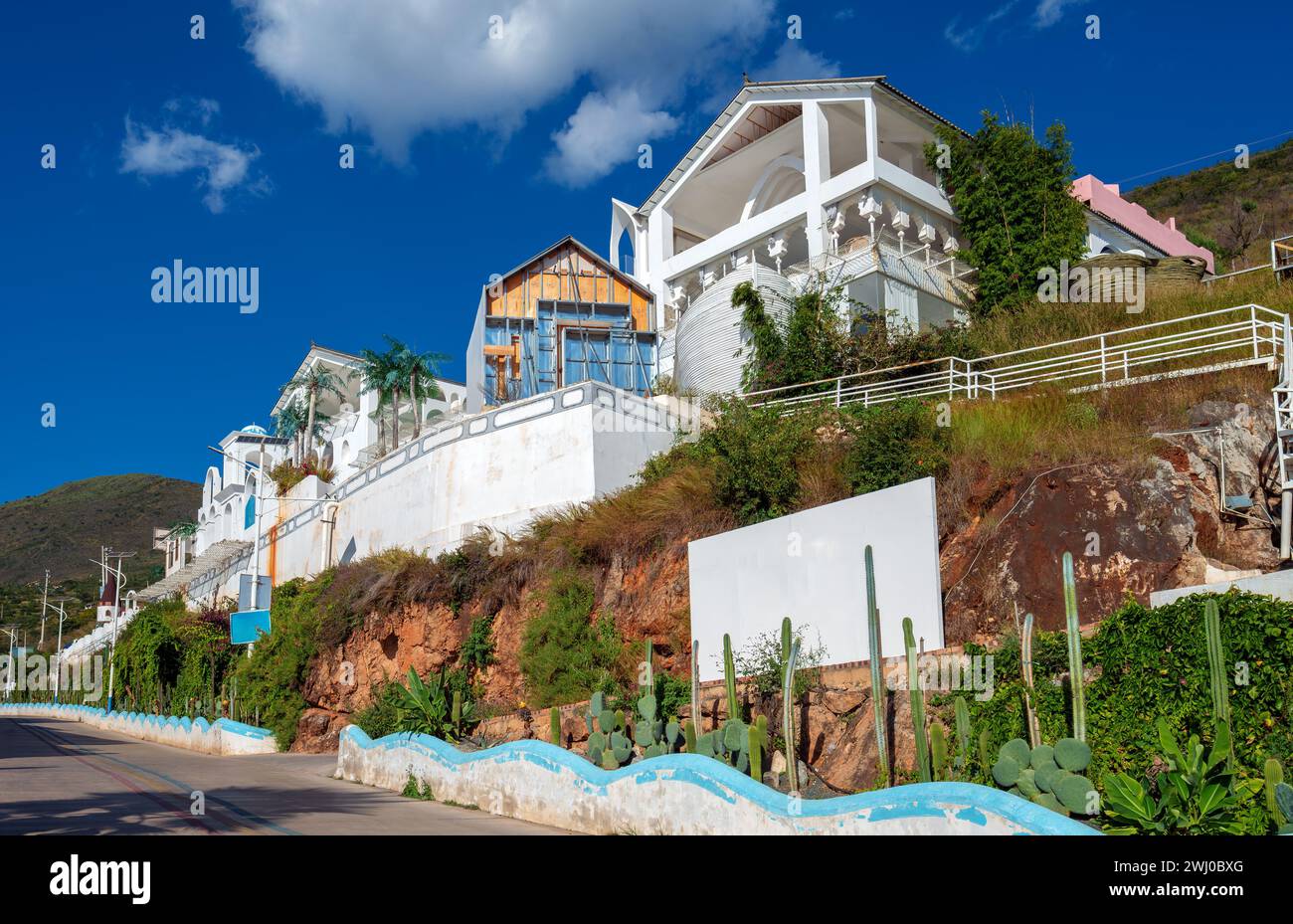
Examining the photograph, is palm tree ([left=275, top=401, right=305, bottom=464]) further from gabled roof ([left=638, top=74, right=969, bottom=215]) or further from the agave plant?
the agave plant

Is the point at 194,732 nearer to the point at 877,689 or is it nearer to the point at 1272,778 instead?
the point at 877,689

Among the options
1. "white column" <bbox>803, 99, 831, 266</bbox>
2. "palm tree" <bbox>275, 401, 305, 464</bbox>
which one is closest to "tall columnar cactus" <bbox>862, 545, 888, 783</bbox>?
"white column" <bbox>803, 99, 831, 266</bbox>

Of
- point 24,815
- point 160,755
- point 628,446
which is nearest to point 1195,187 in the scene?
point 628,446

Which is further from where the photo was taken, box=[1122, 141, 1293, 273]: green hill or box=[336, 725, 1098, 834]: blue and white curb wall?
box=[1122, 141, 1293, 273]: green hill

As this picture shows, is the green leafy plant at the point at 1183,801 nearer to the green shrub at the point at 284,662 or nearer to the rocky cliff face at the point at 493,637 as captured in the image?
the rocky cliff face at the point at 493,637

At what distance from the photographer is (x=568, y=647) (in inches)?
795

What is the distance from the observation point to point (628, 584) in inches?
806

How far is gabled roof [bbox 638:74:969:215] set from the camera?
112 feet

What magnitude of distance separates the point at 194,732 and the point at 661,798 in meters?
21.6

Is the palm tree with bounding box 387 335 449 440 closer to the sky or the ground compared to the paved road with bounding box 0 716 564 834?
closer to the sky

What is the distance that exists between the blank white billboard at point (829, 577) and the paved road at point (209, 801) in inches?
182

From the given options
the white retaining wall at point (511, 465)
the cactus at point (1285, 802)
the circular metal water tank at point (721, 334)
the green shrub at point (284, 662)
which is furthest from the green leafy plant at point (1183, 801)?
the green shrub at point (284, 662)

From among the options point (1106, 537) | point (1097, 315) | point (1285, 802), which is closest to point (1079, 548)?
point (1106, 537)

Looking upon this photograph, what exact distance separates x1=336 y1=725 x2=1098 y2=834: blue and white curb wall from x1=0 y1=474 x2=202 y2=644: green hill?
98543 mm
